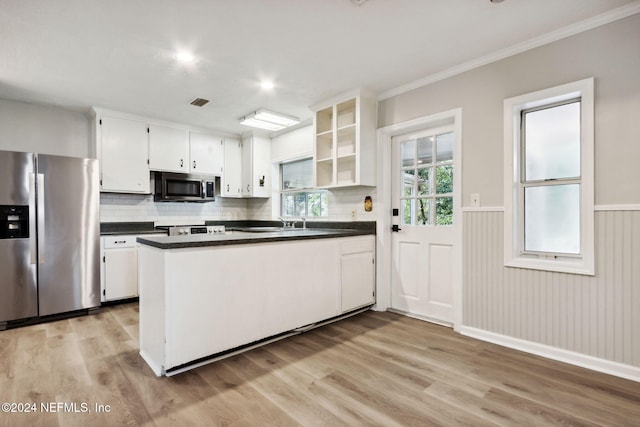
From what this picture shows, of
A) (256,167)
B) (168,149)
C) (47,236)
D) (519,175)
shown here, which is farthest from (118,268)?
(519,175)

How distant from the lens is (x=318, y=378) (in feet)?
7.13

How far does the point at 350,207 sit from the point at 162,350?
2564mm

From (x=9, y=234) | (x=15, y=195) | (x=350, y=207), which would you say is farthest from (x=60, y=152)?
(x=350, y=207)

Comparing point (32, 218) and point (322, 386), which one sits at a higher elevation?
point (32, 218)

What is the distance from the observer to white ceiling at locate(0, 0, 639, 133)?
2143mm

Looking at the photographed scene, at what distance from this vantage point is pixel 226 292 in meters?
2.36

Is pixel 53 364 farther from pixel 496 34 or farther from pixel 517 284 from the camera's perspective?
pixel 496 34

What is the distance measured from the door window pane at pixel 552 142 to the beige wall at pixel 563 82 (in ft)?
0.69

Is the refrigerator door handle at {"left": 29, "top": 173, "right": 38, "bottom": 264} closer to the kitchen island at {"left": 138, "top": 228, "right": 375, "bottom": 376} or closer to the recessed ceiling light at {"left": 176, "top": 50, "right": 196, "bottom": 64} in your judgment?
the kitchen island at {"left": 138, "top": 228, "right": 375, "bottom": 376}

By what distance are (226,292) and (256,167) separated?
3.15 m

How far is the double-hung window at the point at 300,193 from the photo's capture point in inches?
183

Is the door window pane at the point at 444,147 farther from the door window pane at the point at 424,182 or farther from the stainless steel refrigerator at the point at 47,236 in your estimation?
the stainless steel refrigerator at the point at 47,236

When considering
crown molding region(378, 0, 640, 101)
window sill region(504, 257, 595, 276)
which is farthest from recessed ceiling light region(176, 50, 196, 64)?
window sill region(504, 257, 595, 276)

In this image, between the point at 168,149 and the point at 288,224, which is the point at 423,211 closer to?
the point at 288,224
